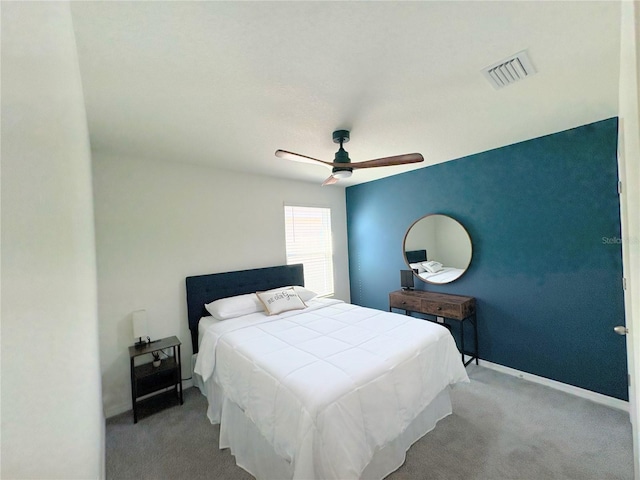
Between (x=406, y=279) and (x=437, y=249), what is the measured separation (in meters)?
0.60

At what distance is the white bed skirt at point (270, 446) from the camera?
164cm

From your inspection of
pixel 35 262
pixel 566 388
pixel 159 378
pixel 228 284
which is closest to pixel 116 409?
pixel 159 378

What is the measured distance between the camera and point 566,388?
8.39ft

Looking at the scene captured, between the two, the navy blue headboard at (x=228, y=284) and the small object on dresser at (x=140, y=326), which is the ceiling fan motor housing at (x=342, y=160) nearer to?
the navy blue headboard at (x=228, y=284)

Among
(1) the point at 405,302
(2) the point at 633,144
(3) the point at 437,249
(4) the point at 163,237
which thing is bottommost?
(1) the point at 405,302

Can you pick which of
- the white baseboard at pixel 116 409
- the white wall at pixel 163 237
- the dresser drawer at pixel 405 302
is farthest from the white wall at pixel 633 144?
the white baseboard at pixel 116 409

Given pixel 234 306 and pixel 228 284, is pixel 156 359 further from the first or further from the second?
pixel 228 284

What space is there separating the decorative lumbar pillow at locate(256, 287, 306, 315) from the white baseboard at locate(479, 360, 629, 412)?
93.3 inches

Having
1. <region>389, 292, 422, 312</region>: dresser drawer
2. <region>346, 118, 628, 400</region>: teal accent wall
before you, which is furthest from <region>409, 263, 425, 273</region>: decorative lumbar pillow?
<region>389, 292, 422, 312</region>: dresser drawer

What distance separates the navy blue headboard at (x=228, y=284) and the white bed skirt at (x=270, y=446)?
40.1 inches

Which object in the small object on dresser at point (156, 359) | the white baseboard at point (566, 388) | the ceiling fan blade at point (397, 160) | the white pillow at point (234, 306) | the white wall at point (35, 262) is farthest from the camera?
the white pillow at point (234, 306)

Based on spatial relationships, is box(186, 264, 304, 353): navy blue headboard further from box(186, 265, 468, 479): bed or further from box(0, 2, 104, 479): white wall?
box(0, 2, 104, 479): white wall

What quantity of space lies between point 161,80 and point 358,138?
5.35 ft

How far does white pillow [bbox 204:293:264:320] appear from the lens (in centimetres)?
285
